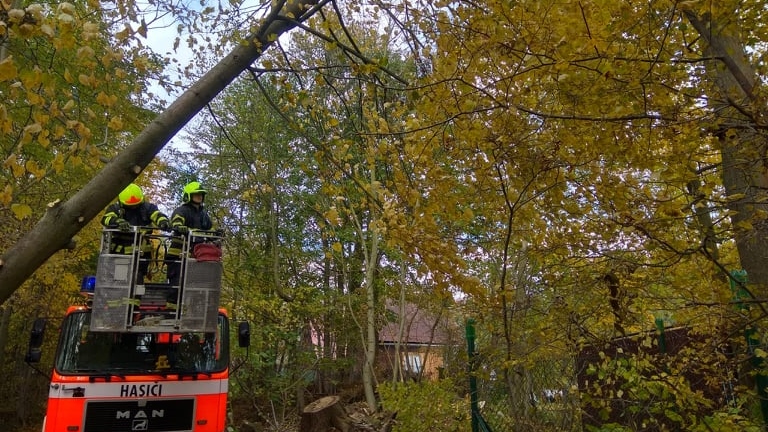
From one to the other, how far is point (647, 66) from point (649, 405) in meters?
2.22

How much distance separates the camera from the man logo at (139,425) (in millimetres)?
5477

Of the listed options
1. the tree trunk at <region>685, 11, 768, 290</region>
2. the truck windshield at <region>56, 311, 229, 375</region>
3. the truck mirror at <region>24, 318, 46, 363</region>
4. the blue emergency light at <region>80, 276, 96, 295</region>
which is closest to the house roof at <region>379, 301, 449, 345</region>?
the truck windshield at <region>56, 311, 229, 375</region>

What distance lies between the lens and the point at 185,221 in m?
6.00

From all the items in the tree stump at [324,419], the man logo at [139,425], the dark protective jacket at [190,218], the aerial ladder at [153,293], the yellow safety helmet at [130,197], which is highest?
the yellow safety helmet at [130,197]

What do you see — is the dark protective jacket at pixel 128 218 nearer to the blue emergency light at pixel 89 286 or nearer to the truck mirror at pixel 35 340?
the blue emergency light at pixel 89 286

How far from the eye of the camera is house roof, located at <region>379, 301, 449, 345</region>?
1136 centimetres

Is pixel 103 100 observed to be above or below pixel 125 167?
above

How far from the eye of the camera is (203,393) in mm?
5758

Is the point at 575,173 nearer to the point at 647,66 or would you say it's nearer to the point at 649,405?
the point at 647,66

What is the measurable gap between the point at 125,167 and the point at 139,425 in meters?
3.68

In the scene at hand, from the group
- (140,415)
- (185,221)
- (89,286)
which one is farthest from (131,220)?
(140,415)

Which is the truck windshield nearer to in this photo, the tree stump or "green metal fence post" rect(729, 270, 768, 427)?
the tree stump

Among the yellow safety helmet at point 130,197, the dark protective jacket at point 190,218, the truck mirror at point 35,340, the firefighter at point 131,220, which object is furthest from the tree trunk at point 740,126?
the truck mirror at point 35,340

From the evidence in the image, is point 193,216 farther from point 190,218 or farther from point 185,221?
point 185,221
